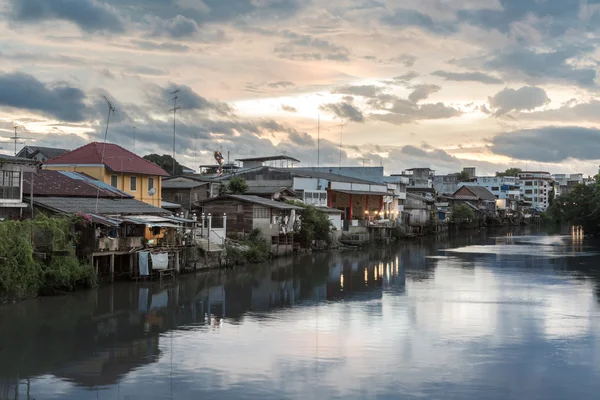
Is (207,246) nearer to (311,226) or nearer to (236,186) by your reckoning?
(311,226)

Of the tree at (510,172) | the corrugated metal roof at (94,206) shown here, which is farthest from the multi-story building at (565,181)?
the corrugated metal roof at (94,206)

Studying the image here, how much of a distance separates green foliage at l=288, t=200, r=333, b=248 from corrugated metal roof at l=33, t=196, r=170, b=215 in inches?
584

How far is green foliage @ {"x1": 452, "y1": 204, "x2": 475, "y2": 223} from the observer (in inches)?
3494

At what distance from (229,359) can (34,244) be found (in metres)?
10.6

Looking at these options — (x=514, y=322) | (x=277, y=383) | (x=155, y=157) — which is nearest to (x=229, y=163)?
(x=155, y=157)

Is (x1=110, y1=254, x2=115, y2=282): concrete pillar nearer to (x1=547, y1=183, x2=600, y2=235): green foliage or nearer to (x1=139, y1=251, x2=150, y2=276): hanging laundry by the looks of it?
(x1=139, y1=251, x2=150, y2=276): hanging laundry

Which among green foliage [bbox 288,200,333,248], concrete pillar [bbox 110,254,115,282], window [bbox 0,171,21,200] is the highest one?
window [bbox 0,171,21,200]

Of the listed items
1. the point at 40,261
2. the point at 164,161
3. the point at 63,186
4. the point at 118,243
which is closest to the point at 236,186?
the point at 63,186

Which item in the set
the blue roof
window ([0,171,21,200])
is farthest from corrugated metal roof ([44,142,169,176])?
window ([0,171,21,200])

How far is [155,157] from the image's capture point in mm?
81438

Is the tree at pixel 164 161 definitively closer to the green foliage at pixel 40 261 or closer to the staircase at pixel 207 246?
the staircase at pixel 207 246

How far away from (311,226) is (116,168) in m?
15.6

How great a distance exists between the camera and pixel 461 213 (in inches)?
3501

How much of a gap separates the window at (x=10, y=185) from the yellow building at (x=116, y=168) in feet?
33.8
